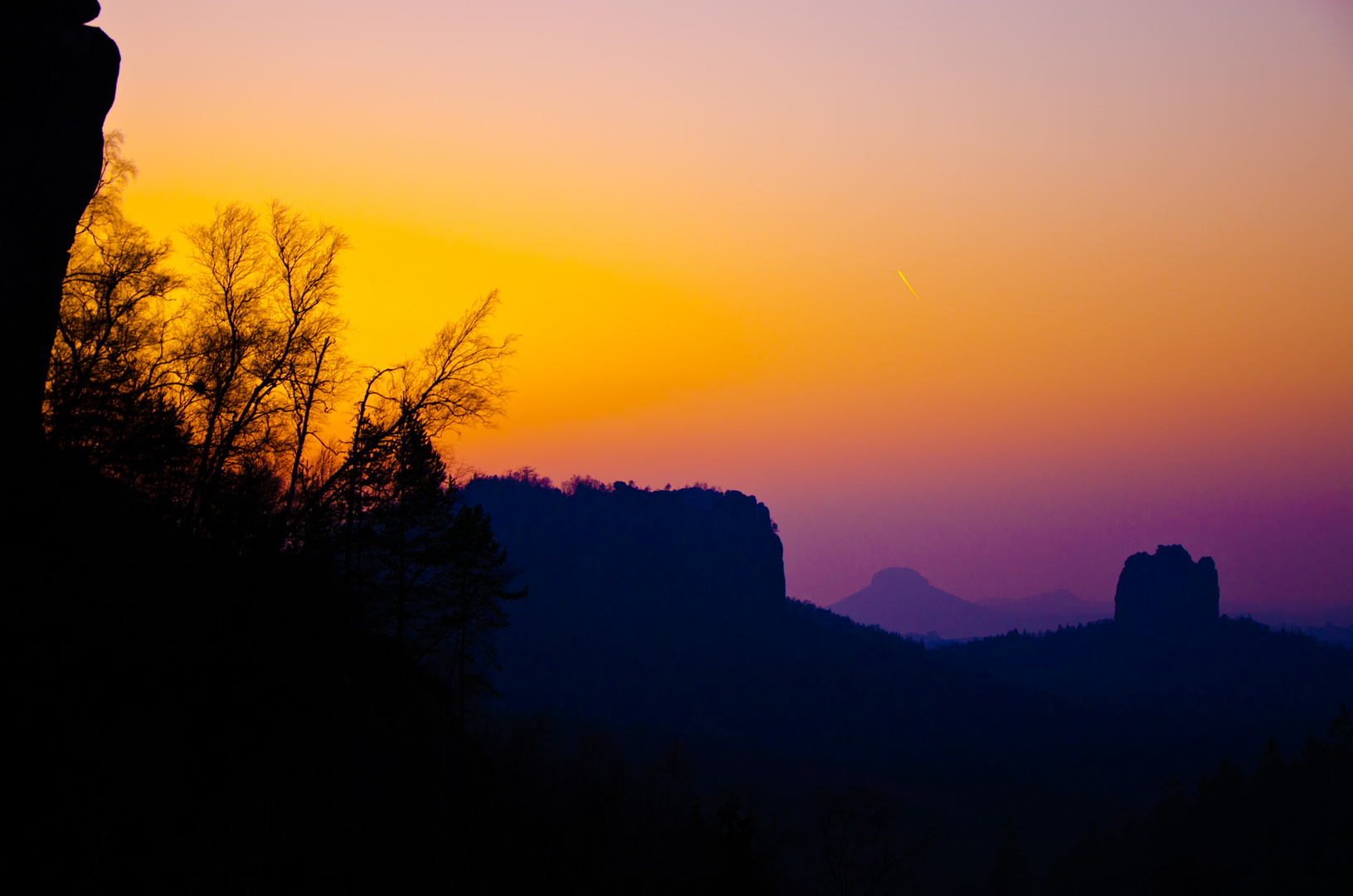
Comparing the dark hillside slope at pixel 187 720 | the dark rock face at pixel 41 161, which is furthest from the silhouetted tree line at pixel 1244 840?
the dark rock face at pixel 41 161

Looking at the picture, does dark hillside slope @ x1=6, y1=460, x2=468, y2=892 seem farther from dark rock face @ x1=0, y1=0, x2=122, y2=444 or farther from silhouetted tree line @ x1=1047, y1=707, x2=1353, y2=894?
silhouetted tree line @ x1=1047, y1=707, x2=1353, y2=894

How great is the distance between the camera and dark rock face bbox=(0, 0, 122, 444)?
59.3 ft

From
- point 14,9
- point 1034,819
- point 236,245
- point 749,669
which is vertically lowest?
point 1034,819

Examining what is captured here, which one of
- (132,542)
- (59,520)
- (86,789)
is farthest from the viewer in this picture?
(132,542)

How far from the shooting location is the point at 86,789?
12.7 metres

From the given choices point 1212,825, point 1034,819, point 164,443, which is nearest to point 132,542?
point 164,443

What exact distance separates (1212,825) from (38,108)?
347ft

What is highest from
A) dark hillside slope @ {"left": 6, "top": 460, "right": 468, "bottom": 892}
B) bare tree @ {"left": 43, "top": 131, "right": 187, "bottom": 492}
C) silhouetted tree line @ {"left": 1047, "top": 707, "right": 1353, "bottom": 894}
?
bare tree @ {"left": 43, "top": 131, "right": 187, "bottom": 492}

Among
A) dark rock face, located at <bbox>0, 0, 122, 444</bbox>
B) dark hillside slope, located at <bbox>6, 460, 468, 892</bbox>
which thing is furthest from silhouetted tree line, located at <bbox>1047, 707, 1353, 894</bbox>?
dark rock face, located at <bbox>0, 0, 122, 444</bbox>

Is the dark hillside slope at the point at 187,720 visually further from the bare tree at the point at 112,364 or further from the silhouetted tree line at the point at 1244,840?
the silhouetted tree line at the point at 1244,840

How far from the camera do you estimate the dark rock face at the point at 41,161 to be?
18.1 m

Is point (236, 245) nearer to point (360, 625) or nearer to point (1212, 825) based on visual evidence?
point (360, 625)

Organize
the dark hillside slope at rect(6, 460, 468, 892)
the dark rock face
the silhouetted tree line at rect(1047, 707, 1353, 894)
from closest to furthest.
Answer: the dark hillside slope at rect(6, 460, 468, 892) → the dark rock face → the silhouetted tree line at rect(1047, 707, 1353, 894)

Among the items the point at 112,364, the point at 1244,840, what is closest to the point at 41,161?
the point at 112,364
